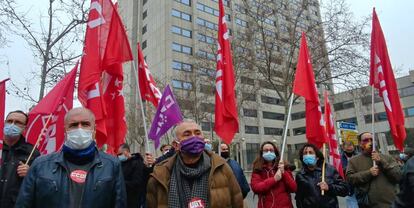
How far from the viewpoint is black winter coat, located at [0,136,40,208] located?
3.50 metres

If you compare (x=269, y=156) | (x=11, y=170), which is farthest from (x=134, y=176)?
(x=269, y=156)

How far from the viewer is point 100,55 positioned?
197 inches

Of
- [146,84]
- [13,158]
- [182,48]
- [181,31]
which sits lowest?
[13,158]

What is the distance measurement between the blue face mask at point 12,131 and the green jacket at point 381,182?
4.34m

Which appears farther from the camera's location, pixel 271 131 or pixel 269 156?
pixel 271 131

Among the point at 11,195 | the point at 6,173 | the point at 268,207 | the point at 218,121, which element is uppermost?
the point at 218,121

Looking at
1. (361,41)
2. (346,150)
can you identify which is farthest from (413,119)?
(346,150)

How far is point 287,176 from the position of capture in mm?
4586

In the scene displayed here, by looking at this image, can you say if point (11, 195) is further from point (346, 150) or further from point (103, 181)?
point (346, 150)

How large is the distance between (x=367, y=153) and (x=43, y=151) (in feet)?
15.5

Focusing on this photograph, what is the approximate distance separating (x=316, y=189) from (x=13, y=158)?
3716mm

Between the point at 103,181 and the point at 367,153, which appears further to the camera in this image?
Result: the point at 367,153

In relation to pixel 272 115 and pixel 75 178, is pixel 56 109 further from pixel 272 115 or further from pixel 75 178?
pixel 272 115

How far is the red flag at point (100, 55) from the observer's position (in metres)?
4.59
